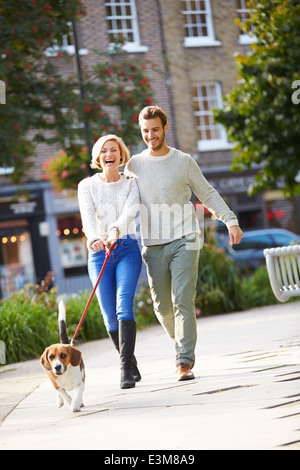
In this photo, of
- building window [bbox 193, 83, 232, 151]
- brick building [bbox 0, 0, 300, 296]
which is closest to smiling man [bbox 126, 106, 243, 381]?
brick building [bbox 0, 0, 300, 296]

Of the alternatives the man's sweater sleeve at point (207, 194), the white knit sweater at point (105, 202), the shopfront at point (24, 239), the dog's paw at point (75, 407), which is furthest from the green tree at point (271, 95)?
the dog's paw at point (75, 407)

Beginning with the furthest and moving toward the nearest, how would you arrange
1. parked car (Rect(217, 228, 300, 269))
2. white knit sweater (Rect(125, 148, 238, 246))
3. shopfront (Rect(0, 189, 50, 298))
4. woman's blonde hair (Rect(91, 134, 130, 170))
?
shopfront (Rect(0, 189, 50, 298))
parked car (Rect(217, 228, 300, 269))
white knit sweater (Rect(125, 148, 238, 246))
woman's blonde hair (Rect(91, 134, 130, 170))

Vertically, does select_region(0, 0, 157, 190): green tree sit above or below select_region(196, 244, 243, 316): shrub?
above

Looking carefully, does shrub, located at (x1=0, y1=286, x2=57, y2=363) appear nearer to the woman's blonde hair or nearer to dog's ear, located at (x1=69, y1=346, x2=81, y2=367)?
the woman's blonde hair

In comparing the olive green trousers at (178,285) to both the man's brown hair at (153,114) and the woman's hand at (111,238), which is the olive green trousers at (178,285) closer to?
the woman's hand at (111,238)

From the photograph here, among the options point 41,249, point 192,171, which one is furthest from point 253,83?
point 41,249

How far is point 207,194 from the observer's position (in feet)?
20.0

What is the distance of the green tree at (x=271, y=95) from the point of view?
14.5 m

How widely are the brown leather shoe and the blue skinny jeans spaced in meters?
0.47

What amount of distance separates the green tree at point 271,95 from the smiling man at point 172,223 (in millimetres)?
8797

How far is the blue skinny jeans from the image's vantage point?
227 inches

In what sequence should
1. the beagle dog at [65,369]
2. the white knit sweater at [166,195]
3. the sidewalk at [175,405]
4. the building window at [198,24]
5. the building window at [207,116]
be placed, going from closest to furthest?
the sidewalk at [175,405] → the beagle dog at [65,369] → the white knit sweater at [166,195] → the building window at [198,24] → the building window at [207,116]

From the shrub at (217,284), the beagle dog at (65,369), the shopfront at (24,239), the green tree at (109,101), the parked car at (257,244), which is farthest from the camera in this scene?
the shopfront at (24,239)

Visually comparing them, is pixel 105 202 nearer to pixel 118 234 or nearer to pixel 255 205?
pixel 118 234
